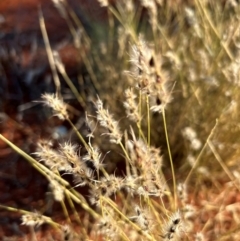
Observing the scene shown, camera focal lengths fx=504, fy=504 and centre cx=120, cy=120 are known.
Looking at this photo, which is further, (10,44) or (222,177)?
(10,44)

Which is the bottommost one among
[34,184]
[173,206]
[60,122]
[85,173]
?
[34,184]

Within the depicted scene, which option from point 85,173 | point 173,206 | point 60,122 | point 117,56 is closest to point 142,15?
point 117,56

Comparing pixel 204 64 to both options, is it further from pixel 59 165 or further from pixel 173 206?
pixel 59 165

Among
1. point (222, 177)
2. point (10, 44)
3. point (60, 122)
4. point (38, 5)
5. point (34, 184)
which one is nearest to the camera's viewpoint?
point (222, 177)

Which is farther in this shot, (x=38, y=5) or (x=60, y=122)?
(x=38, y=5)

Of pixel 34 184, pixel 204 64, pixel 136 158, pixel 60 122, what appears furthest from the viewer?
pixel 60 122

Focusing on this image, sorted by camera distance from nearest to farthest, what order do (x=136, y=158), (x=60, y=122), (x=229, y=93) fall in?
(x=136, y=158)
(x=229, y=93)
(x=60, y=122)

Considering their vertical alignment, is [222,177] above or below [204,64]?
below

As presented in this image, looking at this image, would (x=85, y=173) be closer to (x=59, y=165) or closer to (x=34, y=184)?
(x=59, y=165)

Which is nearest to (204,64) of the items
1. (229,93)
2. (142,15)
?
(229,93)
